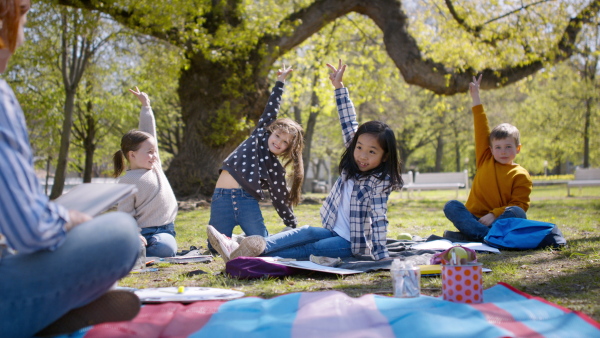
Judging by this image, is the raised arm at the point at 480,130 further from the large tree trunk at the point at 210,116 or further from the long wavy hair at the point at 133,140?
the large tree trunk at the point at 210,116

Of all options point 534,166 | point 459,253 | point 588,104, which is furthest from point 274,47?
point 534,166

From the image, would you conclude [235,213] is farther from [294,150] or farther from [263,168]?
[294,150]

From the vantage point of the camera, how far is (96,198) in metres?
2.09

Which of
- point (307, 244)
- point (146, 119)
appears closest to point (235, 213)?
point (307, 244)

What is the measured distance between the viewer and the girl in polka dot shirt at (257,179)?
535 cm

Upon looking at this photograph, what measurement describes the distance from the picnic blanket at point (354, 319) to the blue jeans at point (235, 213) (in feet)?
8.48

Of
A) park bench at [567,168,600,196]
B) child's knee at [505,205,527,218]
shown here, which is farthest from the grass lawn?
park bench at [567,168,600,196]

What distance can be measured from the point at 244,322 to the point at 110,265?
2.35 feet

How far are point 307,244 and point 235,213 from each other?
1.12 meters

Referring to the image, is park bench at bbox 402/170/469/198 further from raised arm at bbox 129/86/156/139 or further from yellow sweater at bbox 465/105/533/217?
raised arm at bbox 129/86/156/139

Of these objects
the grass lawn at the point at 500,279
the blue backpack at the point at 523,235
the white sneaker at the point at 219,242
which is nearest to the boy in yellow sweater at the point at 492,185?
the blue backpack at the point at 523,235

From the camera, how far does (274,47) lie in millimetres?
12656

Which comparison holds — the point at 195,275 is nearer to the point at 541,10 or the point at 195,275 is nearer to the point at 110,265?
the point at 110,265

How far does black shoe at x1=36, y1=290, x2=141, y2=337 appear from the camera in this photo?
2.11 m
